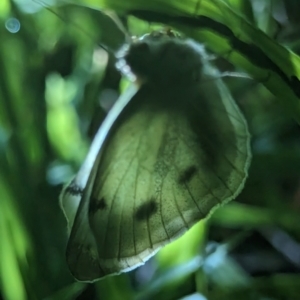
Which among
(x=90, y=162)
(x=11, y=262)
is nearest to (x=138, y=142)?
(x=90, y=162)

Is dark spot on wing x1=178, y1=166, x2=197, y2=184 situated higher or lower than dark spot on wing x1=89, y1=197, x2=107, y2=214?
higher

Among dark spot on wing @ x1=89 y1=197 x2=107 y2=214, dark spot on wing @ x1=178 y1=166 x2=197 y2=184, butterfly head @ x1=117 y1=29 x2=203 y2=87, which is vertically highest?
butterfly head @ x1=117 y1=29 x2=203 y2=87

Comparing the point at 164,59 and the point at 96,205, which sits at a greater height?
the point at 164,59

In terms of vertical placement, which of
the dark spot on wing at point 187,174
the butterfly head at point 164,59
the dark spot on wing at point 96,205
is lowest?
the dark spot on wing at point 96,205

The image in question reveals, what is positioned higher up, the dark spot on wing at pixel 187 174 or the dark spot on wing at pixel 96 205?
the dark spot on wing at pixel 187 174
